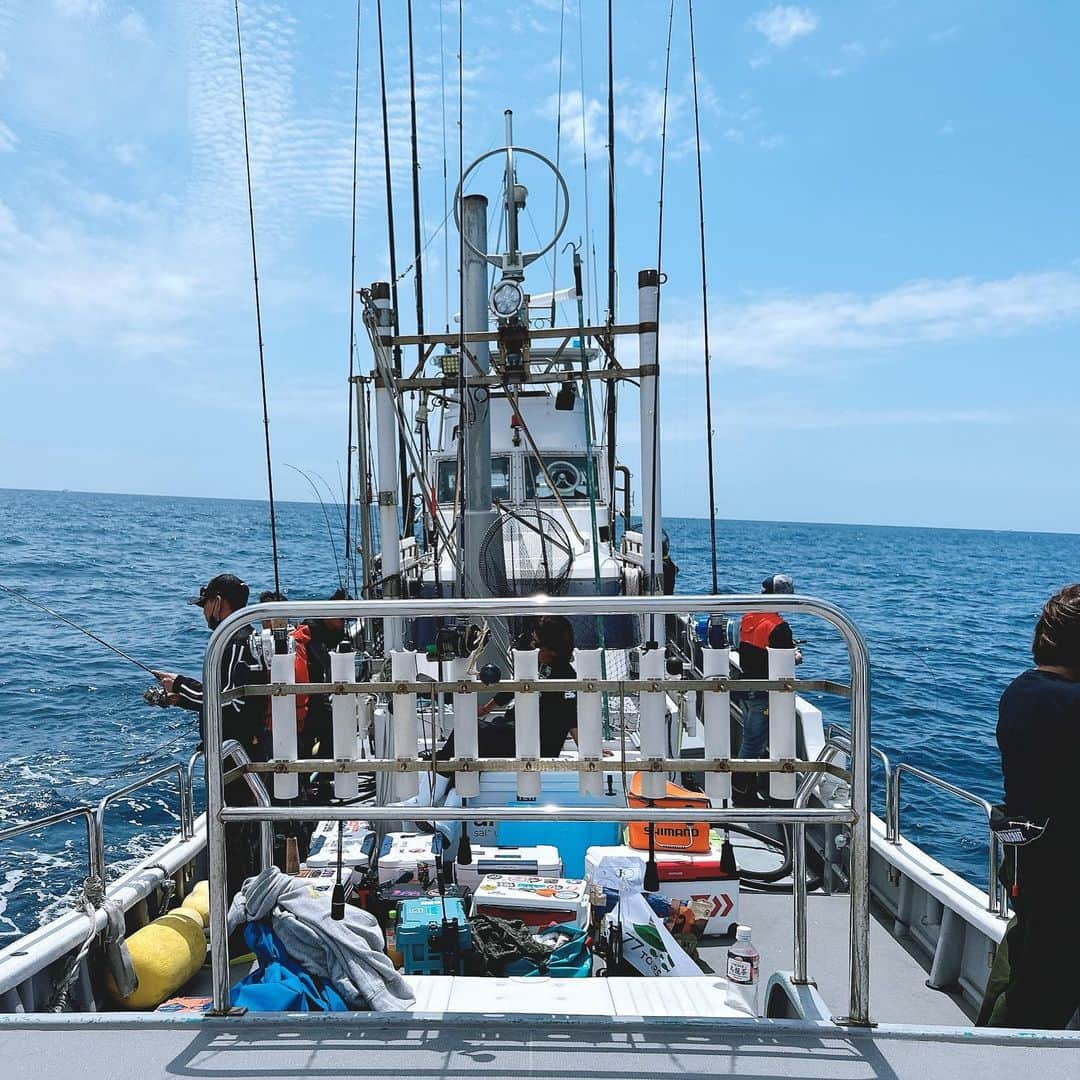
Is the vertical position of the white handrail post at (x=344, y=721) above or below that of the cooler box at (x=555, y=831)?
above

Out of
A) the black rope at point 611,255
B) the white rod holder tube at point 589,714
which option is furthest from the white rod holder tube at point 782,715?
→ the black rope at point 611,255

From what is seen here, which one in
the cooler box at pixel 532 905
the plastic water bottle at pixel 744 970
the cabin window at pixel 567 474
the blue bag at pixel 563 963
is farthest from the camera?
the cabin window at pixel 567 474

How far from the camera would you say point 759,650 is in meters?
6.20

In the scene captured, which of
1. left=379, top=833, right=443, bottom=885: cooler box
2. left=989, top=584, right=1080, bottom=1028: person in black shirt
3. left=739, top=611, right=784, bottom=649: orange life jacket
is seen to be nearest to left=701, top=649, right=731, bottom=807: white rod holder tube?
left=989, top=584, right=1080, bottom=1028: person in black shirt

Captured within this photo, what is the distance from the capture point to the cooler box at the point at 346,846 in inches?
165

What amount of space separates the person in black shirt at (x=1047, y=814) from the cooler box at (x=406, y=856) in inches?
101

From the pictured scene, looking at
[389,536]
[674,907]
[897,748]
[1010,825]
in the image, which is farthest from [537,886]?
[897,748]

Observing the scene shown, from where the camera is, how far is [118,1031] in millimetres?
2471

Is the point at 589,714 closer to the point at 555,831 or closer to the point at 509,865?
the point at 509,865

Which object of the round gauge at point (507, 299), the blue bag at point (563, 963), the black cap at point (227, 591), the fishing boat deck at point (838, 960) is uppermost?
the round gauge at point (507, 299)

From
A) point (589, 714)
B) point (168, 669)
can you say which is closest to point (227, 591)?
point (589, 714)

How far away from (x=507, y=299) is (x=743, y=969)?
4049mm

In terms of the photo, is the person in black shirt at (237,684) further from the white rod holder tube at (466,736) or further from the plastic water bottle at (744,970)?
the plastic water bottle at (744,970)

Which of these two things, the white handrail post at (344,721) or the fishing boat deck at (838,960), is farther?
the fishing boat deck at (838,960)
